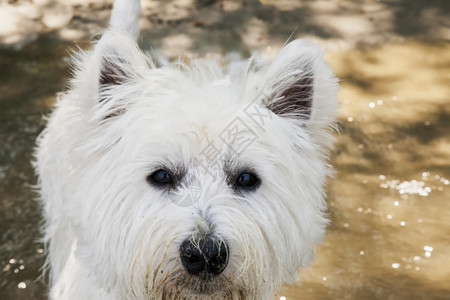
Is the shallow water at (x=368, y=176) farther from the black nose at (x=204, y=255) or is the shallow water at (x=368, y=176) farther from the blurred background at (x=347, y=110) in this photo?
the black nose at (x=204, y=255)

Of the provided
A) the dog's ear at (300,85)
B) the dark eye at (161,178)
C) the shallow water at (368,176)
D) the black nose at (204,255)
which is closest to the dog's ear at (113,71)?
the dark eye at (161,178)

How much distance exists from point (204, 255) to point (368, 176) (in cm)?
269

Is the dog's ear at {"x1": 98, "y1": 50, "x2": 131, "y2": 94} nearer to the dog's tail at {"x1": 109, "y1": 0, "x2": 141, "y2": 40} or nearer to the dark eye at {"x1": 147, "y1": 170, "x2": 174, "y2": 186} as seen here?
the dark eye at {"x1": 147, "y1": 170, "x2": 174, "y2": 186}

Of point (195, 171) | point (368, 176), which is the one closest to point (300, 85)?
point (195, 171)

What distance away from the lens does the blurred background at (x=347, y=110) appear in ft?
13.2

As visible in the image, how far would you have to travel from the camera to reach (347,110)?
17.4 feet

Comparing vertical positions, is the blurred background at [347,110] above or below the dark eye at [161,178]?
below

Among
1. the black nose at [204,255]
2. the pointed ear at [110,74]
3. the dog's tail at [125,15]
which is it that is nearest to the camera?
the black nose at [204,255]

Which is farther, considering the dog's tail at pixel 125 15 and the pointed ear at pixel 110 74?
the dog's tail at pixel 125 15

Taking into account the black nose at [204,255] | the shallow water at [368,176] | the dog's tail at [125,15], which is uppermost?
the dog's tail at [125,15]

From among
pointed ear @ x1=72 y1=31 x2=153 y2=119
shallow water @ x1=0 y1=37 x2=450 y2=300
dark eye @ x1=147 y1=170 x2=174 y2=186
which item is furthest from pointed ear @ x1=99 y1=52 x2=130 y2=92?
shallow water @ x1=0 y1=37 x2=450 y2=300

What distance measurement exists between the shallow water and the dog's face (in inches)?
56.2

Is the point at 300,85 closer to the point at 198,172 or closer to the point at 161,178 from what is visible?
the point at 198,172

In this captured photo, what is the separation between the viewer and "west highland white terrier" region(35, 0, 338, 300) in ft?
7.57
